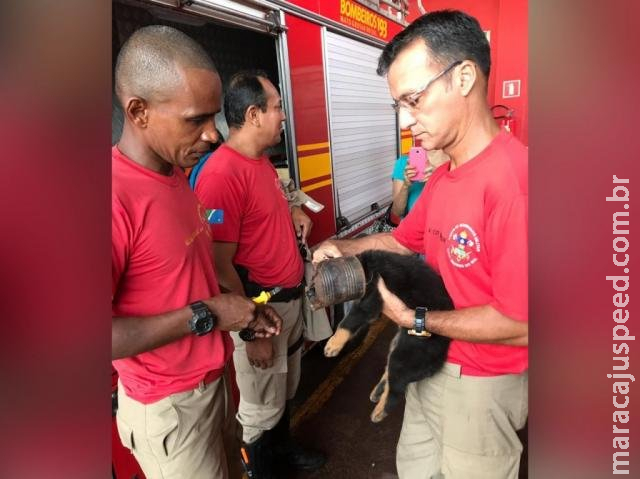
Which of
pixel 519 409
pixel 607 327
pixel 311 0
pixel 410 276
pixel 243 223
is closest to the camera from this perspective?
pixel 607 327

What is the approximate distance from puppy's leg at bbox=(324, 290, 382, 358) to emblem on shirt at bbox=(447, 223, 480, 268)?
1.29 ft

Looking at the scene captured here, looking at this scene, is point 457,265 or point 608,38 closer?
point 608,38

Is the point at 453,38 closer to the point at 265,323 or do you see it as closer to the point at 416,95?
the point at 416,95

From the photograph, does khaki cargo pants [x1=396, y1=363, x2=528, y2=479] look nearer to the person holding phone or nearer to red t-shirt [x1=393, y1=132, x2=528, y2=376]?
red t-shirt [x1=393, y1=132, x2=528, y2=376]

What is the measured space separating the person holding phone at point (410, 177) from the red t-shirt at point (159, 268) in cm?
243

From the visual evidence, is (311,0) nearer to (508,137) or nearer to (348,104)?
(348,104)

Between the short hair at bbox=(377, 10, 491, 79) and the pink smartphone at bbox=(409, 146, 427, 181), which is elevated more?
the short hair at bbox=(377, 10, 491, 79)

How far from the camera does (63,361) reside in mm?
335

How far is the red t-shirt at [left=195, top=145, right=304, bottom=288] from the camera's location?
7.06 feet

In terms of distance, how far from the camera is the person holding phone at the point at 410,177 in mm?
3637

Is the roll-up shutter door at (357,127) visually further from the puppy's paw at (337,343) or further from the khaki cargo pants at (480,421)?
the khaki cargo pants at (480,421)

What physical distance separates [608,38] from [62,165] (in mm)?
478

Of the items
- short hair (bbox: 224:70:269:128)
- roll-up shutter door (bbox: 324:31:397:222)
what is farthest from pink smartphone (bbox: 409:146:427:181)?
short hair (bbox: 224:70:269:128)

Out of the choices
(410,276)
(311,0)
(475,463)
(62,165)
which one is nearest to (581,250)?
(62,165)
